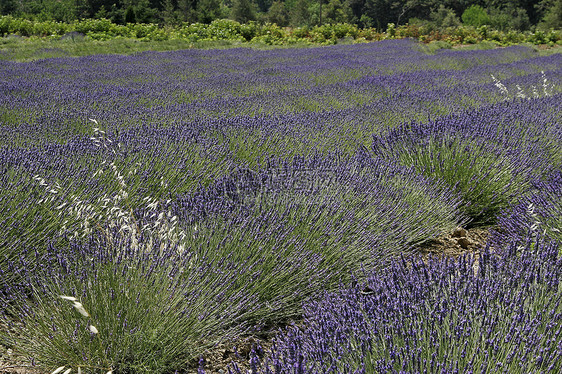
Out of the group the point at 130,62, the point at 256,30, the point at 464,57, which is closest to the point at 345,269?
the point at 130,62

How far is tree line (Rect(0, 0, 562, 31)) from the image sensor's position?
30.0m

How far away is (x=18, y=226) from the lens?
6.96ft

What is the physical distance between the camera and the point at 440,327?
1.44 m

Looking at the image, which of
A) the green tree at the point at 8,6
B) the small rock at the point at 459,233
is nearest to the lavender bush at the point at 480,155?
the small rock at the point at 459,233

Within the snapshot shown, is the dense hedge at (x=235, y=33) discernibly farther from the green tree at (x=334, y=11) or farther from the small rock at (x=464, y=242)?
the green tree at (x=334, y=11)

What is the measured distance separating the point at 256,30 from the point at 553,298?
70.1ft

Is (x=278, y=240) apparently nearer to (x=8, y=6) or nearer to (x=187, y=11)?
(x=187, y=11)

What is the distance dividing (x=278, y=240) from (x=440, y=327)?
86 centimetres

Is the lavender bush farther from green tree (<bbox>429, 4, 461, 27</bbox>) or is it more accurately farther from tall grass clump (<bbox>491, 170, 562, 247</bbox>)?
green tree (<bbox>429, 4, 461, 27</bbox>)

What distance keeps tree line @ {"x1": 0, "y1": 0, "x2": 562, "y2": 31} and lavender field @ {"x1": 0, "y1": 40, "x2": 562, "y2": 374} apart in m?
22.6

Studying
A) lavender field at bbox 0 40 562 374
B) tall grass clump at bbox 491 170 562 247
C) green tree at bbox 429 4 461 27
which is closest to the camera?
lavender field at bbox 0 40 562 374

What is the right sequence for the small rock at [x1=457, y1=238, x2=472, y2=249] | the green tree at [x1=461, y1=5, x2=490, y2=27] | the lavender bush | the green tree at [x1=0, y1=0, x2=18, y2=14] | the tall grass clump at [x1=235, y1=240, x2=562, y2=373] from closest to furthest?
1. the tall grass clump at [x1=235, y1=240, x2=562, y2=373]
2. the small rock at [x1=457, y1=238, x2=472, y2=249]
3. the lavender bush
4. the green tree at [x1=0, y1=0, x2=18, y2=14]
5. the green tree at [x1=461, y1=5, x2=490, y2=27]

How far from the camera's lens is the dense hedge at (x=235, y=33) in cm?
1900

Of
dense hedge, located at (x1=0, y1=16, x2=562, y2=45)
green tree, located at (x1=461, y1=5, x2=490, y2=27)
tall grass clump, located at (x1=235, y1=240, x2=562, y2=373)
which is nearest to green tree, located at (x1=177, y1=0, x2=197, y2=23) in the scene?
dense hedge, located at (x1=0, y1=16, x2=562, y2=45)
